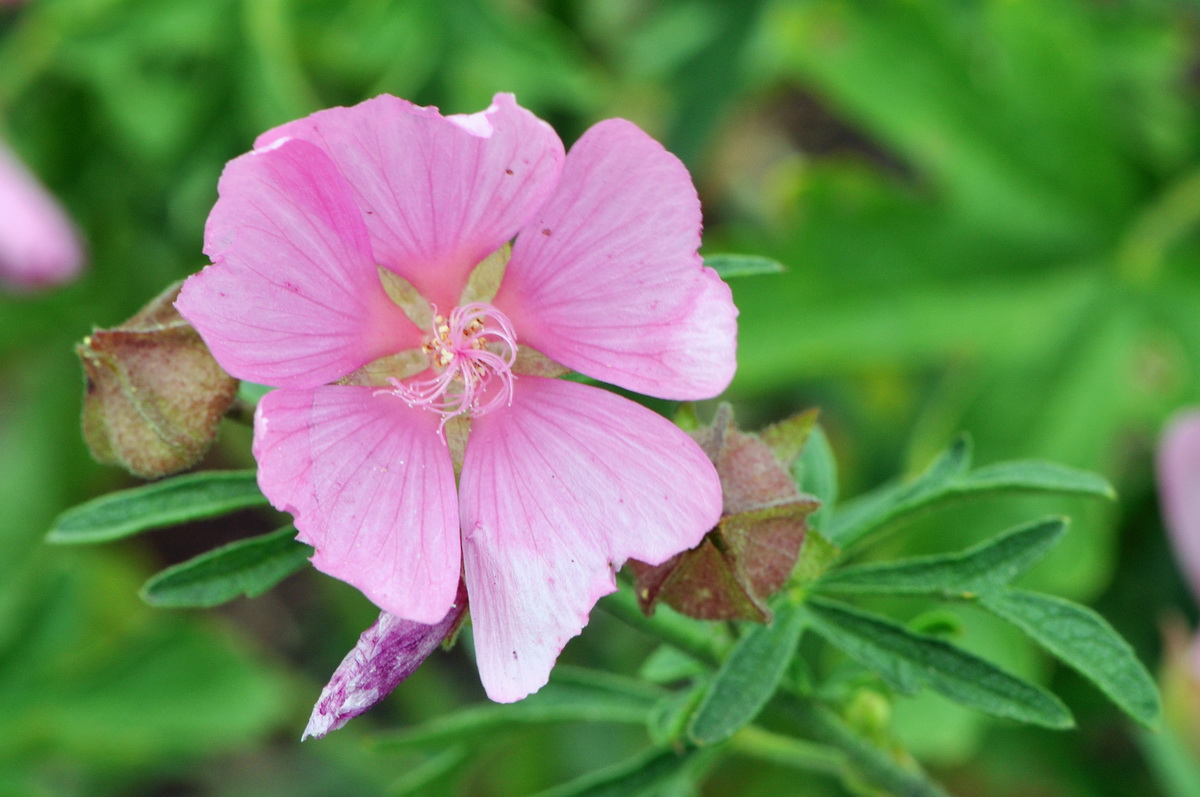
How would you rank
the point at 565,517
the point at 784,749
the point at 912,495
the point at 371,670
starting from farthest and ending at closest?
the point at 784,749 < the point at 912,495 < the point at 565,517 < the point at 371,670

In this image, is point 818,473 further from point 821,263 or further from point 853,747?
point 821,263

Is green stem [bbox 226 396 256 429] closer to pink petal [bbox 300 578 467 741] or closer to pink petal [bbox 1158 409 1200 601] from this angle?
pink petal [bbox 300 578 467 741]

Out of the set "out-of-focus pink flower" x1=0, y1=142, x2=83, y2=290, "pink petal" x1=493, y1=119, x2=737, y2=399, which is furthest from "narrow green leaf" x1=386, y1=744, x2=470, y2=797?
"out-of-focus pink flower" x1=0, y1=142, x2=83, y2=290

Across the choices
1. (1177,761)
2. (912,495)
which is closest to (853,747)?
(912,495)

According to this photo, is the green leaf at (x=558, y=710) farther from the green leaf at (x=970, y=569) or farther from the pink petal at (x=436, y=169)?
the pink petal at (x=436, y=169)

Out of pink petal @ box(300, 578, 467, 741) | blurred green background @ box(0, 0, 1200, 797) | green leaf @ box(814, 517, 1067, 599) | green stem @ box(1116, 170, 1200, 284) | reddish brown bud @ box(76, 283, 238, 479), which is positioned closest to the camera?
pink petal @ box(300, 578, 467, 741)

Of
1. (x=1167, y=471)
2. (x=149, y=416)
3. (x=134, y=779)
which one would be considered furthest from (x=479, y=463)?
(x=134, y=779)

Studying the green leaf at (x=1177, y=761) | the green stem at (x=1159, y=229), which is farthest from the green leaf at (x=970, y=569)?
the green stem at (x=1159, y=229)
